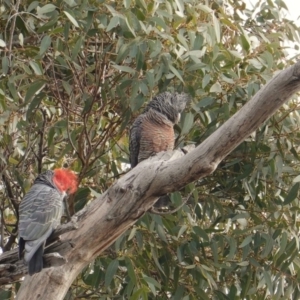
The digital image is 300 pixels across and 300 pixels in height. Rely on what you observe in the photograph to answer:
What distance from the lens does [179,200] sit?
3.05 m

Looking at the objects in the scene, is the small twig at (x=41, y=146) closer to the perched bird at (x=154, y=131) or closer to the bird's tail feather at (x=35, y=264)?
the perched bird at (x=154, y=131)

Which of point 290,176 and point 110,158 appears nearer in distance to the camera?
point 290,176

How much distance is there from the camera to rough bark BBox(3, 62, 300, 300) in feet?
7.70

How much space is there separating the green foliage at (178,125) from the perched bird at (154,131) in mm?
54

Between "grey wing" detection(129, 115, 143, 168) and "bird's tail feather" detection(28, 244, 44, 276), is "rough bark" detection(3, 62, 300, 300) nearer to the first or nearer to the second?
"bird's tail feather" detection(28, 244, 44, 276)

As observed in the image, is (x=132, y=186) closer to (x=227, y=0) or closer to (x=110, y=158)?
(x=110, y=158)

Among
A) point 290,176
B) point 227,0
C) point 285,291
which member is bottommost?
point 285,291

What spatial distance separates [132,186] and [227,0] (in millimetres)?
1420

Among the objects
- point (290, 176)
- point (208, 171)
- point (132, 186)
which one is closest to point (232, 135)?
point (208, 171)

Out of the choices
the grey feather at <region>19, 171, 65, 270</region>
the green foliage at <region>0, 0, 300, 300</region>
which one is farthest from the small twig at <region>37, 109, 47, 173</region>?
the grey feather at <region>19, 171, 65, 270</region>

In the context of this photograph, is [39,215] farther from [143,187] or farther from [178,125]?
[178,125]

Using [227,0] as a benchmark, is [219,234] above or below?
below

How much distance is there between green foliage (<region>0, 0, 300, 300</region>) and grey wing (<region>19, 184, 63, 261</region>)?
430 millimetres

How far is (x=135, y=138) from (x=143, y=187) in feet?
2.39
